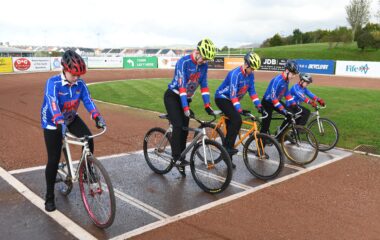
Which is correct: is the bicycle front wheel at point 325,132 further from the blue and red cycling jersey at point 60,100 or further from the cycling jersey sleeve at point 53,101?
the cycling jersey sleeve at point 53,101

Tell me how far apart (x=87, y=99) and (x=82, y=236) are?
1748 millimetres

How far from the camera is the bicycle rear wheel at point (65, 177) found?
4888 millimetres

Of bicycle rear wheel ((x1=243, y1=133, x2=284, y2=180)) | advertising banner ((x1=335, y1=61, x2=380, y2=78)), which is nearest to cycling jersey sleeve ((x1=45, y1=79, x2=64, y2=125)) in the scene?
bicycle rear wheel ((x1=243, y1=133, x2=284, y2=180))

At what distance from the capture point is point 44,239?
3.99 metres

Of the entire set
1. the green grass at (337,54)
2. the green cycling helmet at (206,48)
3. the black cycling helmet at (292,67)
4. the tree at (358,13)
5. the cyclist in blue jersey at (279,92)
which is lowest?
the cyclist in blue jersey at (279,92)

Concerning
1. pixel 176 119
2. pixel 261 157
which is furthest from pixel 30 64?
pixel 261 157

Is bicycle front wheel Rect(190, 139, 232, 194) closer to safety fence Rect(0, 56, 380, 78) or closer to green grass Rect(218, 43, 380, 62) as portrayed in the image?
safety fence Rect(0, 56, 380, 78)

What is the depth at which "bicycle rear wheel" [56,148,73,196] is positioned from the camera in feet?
16.0

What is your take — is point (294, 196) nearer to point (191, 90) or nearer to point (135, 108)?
point (191, 90)

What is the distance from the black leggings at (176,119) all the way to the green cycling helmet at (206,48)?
2.85ft

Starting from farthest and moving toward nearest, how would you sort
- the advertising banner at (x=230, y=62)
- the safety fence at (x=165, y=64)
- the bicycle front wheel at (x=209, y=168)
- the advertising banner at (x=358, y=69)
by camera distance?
the advertising banner at (x=230, y=62) < the safety fence at (x=165, y=64) < the advertising banner at (x=358, y=69) < the bicycle front wheel at (x=209, y=168)

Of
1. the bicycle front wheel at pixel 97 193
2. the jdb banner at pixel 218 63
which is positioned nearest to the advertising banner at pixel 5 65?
the jdb banner at pixel 218 63

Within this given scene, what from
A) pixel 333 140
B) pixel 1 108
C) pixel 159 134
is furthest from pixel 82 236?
pixel 1 108

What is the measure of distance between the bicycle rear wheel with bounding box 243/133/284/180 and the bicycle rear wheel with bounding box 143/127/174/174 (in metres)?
1.38
